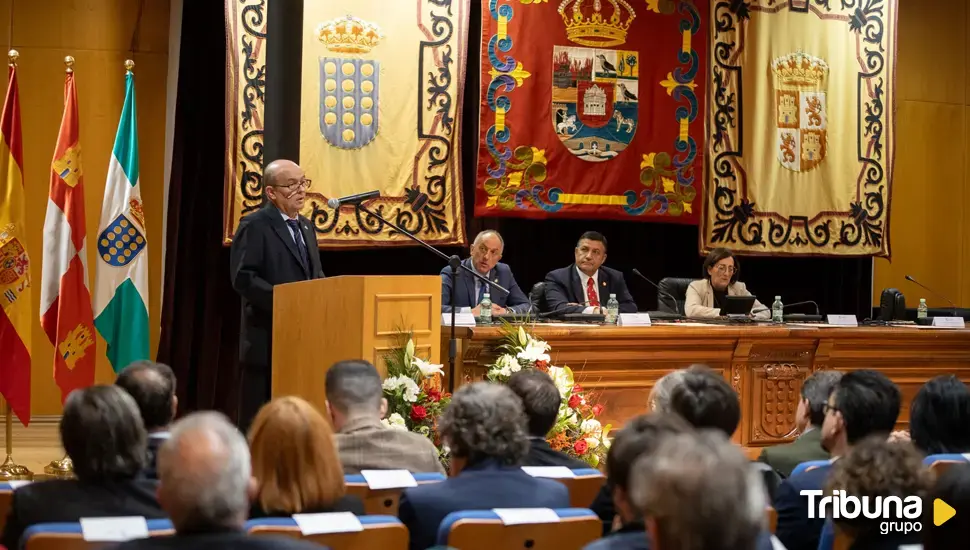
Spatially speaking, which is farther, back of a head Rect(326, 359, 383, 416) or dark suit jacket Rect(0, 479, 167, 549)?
back of a head Rect(326, 359, 383, 416)

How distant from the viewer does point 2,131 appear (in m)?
5.59

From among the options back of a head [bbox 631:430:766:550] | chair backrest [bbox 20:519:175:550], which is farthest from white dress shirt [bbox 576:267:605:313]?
back of a head [bbox 631:430:766:550]

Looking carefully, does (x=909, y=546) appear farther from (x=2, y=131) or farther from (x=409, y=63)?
(x=409, y=63)

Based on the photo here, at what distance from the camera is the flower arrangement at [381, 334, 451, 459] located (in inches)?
166

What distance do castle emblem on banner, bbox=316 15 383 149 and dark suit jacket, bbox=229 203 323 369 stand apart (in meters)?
2.07

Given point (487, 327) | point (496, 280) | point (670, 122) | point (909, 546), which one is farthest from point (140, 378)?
point (670, 122)

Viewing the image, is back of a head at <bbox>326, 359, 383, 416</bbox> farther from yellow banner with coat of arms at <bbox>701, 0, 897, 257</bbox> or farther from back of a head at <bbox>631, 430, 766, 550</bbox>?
yellow banner with coat of arms at <bbox>701, 0, 897, 257</bbox>

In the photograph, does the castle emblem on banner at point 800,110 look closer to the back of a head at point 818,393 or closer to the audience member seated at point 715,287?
the audience member seated at point 715,287

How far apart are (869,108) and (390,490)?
6.61m

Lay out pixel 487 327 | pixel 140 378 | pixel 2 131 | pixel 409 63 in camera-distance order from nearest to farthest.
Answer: pixel 140 378 < pixel 487 327 < pixel 2 131 < pixel 409 63

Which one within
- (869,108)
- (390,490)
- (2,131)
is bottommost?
(390,490)

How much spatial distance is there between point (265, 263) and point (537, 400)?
6.87 feet

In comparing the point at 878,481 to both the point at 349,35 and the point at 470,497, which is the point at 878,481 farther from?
the point at 349,35

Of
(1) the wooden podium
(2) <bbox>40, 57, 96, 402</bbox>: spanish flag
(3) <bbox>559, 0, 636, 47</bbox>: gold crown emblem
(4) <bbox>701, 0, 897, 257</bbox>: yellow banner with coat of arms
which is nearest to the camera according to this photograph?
(1) the wooden podium
